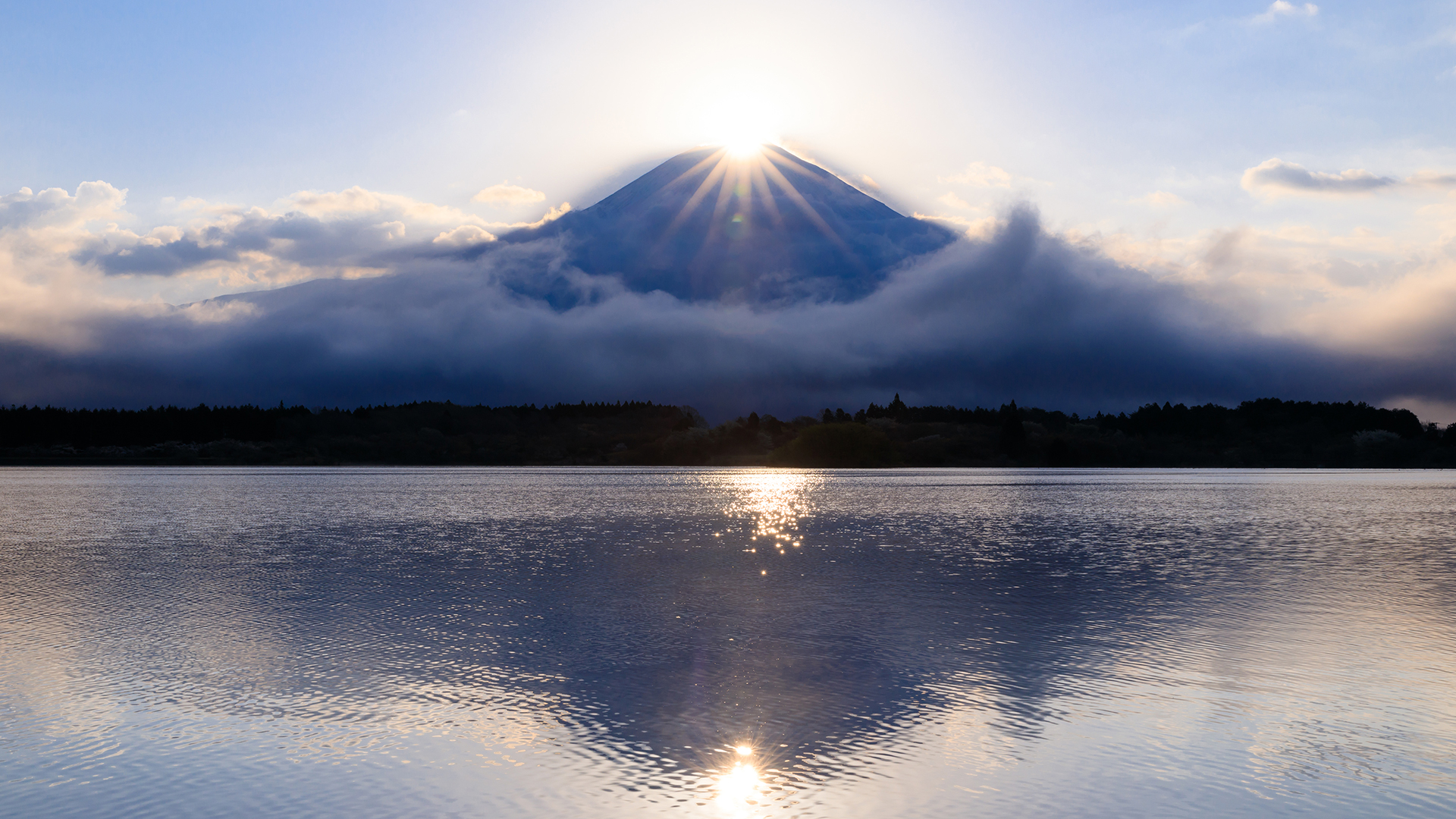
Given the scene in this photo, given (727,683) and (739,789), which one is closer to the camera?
(739,789)

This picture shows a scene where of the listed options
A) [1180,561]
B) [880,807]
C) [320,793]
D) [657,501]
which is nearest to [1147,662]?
[880,807]

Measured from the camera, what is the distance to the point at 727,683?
715 inches

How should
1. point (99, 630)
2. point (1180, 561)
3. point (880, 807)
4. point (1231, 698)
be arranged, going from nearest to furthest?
point (880, 807) → point (1231, 698) → point (99, 630) → point (1180, 561)

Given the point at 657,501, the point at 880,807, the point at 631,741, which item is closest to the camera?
the point at 880,807

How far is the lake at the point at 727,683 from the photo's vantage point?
482 inches

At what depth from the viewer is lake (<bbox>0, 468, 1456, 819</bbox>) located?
40.1 feet

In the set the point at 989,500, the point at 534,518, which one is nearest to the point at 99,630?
the point at 534,518

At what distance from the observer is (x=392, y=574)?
36312 millimetres

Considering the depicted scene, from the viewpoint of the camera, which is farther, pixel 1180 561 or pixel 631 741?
pixel 1180 561

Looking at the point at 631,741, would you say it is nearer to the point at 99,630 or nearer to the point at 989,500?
the point at 99,630

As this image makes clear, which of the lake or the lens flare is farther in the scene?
the lake

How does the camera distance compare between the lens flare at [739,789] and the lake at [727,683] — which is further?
the lake at [727,683]

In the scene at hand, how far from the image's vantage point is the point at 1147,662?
20.0 metres

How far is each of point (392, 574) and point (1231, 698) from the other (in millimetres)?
28640
